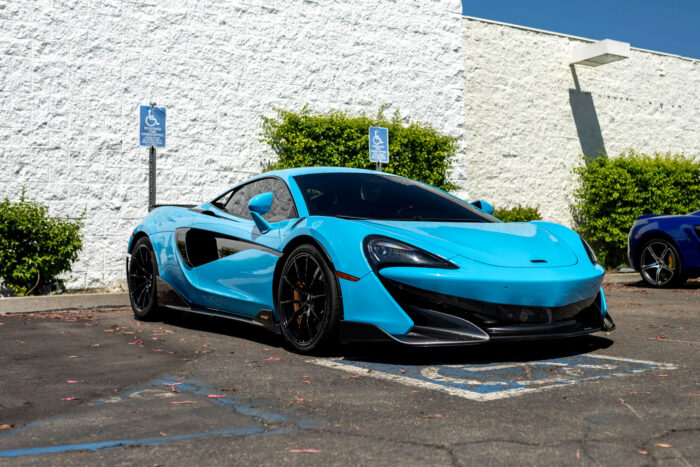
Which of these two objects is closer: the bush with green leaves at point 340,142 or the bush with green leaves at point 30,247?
the bush with green leaves at point 30,247

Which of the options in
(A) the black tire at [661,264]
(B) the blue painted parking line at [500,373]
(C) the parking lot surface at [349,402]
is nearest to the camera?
(C) the parking lot surface at [349,402]

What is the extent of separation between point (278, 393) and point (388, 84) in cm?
1024

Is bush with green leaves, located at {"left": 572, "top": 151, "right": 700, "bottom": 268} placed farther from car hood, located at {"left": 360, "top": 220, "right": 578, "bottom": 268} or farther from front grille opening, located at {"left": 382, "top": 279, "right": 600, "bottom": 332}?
front grille opening, located at {"left": 382, "top": 279, "right": 600, "bottom": 332}

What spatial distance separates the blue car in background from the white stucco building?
3.72 meters

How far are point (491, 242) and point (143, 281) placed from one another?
3.71 meters

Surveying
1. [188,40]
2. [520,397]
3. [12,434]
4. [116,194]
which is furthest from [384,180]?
[188,40]

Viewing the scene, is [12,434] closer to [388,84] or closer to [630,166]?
[388,84]

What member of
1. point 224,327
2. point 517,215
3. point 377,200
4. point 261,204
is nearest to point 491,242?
point 377,200

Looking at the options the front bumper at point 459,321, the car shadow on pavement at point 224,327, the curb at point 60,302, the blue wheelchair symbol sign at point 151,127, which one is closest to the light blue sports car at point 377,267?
the front bumper at point 459,321

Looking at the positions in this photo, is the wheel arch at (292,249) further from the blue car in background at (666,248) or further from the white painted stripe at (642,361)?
the blue car in background at (666,248)

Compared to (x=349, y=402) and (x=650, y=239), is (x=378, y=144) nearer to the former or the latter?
(x=650, y=239)

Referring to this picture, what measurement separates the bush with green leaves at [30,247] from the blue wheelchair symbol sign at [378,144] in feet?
12.7

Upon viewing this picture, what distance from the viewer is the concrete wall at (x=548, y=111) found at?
15.6 meters

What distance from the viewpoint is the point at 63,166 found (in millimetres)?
10453
